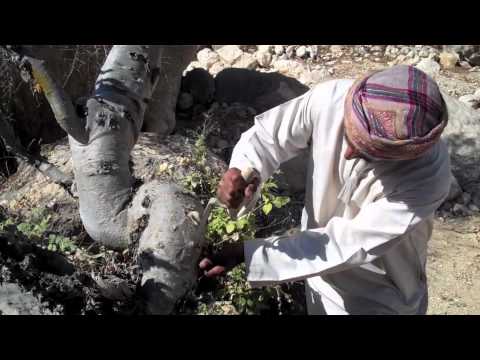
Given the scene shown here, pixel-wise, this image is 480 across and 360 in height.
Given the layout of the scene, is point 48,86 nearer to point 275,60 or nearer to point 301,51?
point 275,60

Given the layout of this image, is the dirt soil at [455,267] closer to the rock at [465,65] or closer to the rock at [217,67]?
the rock at [465,65]

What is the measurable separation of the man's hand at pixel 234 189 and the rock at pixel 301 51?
5588mm

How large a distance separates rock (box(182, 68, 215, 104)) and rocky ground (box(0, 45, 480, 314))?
A: 0.04ft

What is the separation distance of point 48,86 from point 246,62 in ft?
16.0

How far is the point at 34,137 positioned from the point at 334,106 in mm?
3432

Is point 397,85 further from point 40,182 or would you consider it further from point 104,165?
point 40,182

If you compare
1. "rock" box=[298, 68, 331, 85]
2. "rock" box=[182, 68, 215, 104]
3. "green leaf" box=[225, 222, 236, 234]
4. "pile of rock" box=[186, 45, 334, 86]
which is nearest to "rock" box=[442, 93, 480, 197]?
"rock" box=[298, 68, 331, 85]

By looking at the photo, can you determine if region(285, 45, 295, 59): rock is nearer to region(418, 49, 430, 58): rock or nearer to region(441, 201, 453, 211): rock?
region(418, 49, 430, 58): rock

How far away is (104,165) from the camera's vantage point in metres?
2.85

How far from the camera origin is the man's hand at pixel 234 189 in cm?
224

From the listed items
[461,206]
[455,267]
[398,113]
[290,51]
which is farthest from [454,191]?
[398,113]

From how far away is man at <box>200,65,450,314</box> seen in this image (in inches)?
73.2

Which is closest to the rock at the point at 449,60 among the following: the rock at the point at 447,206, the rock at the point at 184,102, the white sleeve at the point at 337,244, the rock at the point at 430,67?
the rock at the point at 430,67

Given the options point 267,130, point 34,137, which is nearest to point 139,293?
point 267,130
